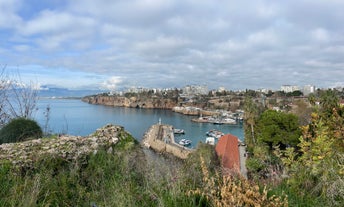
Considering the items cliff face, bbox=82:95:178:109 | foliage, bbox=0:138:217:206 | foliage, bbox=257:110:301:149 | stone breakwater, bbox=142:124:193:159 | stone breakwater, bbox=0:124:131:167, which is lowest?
stone breakwater, bbox=142:124:193:159

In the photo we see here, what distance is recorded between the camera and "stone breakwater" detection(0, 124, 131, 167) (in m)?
4.28

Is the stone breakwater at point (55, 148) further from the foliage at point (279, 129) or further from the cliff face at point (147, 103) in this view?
the cliff face at point (147, 103)

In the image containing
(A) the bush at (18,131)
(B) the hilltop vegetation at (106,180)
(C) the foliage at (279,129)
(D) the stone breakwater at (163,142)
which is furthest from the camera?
(D) the stone breakwater at (163,142)

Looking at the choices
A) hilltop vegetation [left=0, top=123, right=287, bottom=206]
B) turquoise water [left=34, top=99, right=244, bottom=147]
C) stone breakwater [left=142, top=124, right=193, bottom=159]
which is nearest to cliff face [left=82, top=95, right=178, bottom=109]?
turquoise water [left=34, top=99, right=244, bottom=147]

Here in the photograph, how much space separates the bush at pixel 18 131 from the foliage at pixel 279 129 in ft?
83.1

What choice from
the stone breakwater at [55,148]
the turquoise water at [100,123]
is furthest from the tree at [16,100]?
the stone breakwater at [55,148]

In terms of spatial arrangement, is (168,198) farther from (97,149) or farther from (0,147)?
(0,147)

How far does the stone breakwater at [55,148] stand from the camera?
4.28m

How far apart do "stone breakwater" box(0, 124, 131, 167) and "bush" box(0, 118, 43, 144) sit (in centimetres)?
205

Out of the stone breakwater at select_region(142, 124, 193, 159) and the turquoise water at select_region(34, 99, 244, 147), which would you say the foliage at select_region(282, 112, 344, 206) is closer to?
the turquoise water at select_region(34, 99, 244, 147)

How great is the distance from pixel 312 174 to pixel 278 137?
86.7 ft

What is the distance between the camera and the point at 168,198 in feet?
8.92

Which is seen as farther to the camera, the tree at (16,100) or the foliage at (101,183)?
the tree at (16,100)

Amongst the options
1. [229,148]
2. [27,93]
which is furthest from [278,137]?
[27,93]
